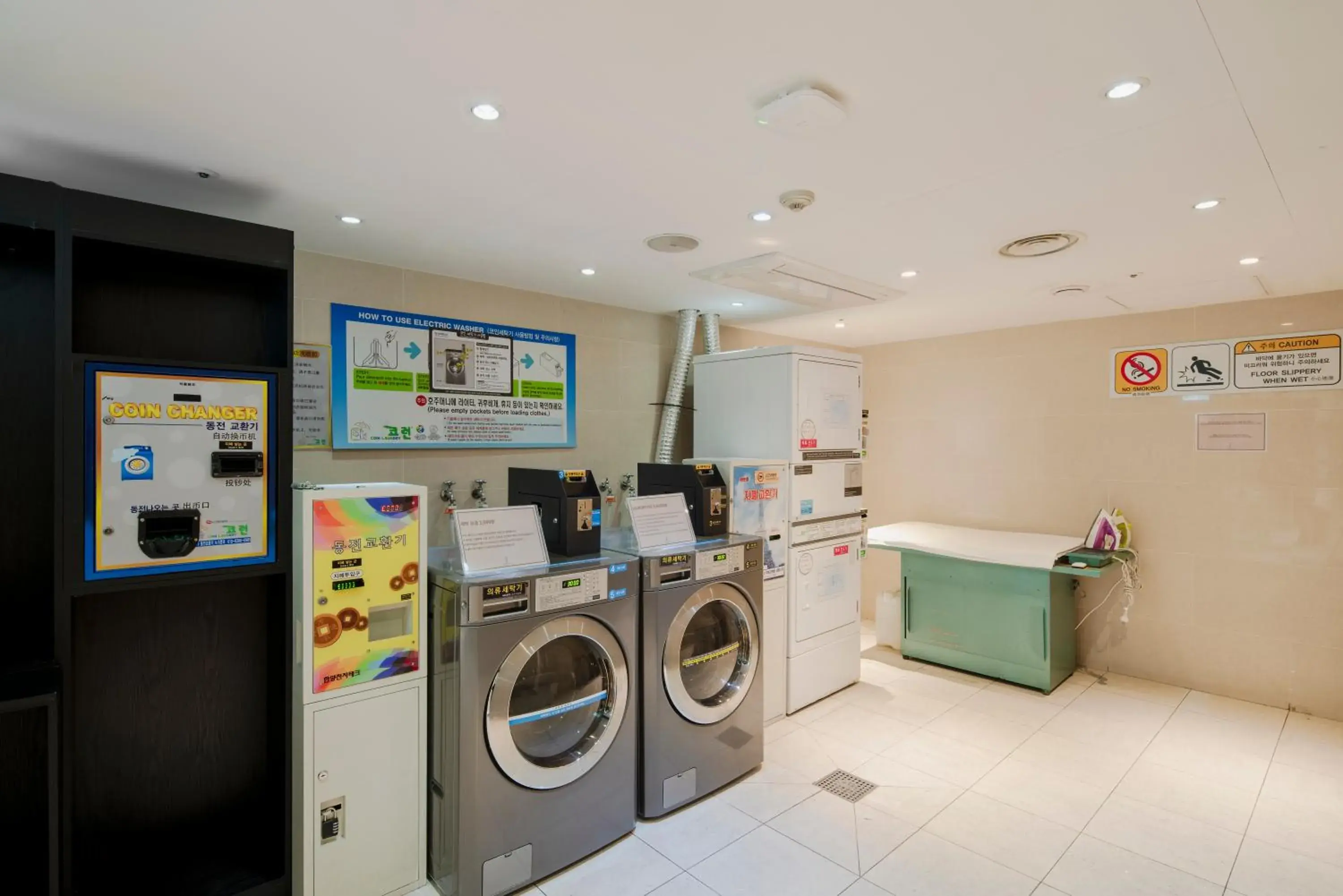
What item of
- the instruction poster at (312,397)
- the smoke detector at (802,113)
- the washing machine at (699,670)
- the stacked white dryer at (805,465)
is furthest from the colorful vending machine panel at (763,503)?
the smoke detector at (802,113)

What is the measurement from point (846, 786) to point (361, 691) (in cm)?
210

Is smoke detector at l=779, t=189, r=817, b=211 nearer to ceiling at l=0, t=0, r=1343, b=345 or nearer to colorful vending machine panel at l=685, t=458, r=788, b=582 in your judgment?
ceiling at l=0, t=0, r=1343, b=345

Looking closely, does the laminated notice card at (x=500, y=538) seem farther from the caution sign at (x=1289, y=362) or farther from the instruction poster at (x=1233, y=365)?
the caution sign at (x=1289, y=362)

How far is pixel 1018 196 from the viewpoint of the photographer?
2.26m

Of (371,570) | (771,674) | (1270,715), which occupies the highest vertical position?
(371,570)

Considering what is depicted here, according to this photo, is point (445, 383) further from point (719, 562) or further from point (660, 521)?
point (719, 562)

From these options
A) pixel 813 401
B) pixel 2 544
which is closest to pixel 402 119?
pixel 2 544

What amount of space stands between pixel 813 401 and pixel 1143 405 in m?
2.26

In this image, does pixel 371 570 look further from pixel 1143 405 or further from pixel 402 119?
pixel 1143 405

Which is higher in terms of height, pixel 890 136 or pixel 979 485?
pixel 890 136

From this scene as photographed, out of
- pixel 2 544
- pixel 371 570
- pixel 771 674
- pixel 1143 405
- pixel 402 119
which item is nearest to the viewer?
pixel 402 119

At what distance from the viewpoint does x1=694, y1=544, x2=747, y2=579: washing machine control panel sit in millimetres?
2770

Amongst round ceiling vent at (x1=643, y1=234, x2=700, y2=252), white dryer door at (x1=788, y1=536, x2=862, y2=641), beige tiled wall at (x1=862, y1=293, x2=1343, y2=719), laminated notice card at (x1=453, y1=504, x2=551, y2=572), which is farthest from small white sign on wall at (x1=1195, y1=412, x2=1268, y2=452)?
laminated notice card at (x1=453, y1=504, x2=551, y2=572)

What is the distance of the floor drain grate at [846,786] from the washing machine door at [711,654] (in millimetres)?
534
